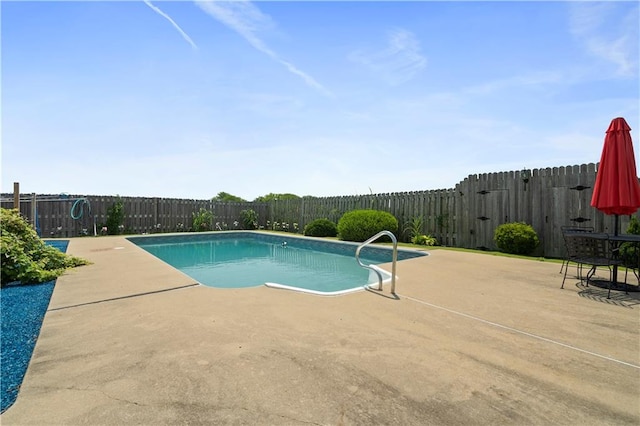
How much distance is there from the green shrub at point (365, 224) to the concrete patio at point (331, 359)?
6871 mm

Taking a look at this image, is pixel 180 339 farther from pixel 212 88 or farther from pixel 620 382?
pixel 212 88

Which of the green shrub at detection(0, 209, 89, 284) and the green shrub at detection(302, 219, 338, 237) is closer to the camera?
the green shrub at detection(0, 209, 89, 284)

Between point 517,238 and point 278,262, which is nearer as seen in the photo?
point 517,238

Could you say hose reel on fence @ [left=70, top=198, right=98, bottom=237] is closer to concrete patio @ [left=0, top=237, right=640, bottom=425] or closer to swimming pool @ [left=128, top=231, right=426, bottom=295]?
swimming pool @ [left=128, top=231, right=426, bottom=295]

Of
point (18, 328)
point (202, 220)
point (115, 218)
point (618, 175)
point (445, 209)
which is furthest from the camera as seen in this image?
point (202, 220)

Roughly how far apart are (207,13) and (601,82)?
8616mm

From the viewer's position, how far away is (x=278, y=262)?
28.1 feet

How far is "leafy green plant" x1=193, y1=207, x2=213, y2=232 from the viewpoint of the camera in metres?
16.5

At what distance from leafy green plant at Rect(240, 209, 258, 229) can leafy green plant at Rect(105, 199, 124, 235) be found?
624 centimetres

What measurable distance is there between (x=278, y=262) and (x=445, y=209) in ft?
20.3

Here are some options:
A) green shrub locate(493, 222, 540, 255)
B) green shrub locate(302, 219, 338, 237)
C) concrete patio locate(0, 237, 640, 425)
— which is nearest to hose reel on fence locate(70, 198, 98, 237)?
green shrub locate(302, 219, 338, 237)

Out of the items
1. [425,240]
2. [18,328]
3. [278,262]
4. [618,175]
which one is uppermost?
[618,175]

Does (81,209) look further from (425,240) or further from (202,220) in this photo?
(425,240)

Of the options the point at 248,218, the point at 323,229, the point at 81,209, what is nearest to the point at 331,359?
the point at 323,229
